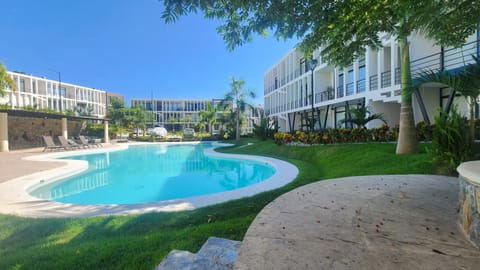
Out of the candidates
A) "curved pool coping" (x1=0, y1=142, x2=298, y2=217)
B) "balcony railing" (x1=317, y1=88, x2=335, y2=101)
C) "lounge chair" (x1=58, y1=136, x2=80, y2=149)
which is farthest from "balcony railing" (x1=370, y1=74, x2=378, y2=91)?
"lounge chair" (x1=58, y1=136, x2=80, y2=149)

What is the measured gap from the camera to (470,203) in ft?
6.77

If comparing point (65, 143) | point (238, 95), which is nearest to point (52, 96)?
point (65, 143)

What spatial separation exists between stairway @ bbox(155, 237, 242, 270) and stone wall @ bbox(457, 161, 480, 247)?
2.20m

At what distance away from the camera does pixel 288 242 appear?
6.74ft

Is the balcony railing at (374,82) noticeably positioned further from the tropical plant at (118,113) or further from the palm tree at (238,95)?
the tropical plant at (118,113)

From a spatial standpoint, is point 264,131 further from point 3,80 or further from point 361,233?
point 3,80

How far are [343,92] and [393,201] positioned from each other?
51.3 feet

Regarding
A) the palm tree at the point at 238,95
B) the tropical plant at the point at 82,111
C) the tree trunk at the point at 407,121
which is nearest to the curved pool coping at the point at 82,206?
the tree trunk at the point at 407,121

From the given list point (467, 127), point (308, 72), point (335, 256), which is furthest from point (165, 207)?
point (308, 72)

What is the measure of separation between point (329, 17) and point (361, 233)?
308 cm

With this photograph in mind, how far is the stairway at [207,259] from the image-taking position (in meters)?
2.13

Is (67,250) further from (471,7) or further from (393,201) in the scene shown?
(471,7)

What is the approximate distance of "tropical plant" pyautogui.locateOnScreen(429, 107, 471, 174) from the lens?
4.81 meters

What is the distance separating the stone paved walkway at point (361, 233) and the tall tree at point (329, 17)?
2592 mm
